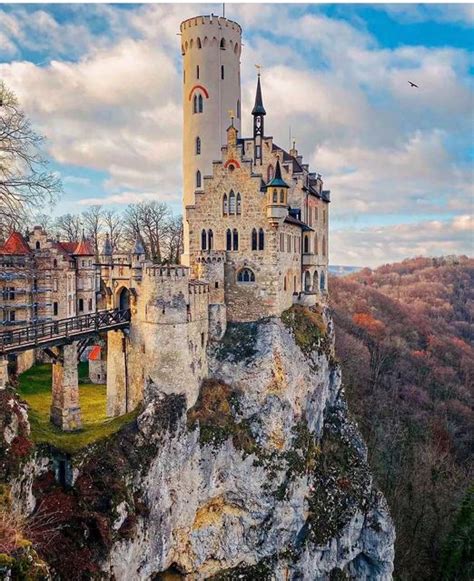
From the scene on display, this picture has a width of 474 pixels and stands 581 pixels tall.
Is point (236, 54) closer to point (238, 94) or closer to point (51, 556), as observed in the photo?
point (238, 94)

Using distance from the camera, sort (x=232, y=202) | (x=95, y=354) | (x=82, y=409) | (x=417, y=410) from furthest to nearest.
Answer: (x=417, y=410) → (x=95, y=354) → (x=232, y=202) → (x=82, y=409)

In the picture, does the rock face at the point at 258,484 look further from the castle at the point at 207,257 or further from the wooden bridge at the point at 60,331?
the wooden bridge at the point at 60,331

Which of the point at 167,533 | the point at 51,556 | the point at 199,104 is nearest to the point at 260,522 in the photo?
the point at 167,533

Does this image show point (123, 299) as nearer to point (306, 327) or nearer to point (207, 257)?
point (207, 257)

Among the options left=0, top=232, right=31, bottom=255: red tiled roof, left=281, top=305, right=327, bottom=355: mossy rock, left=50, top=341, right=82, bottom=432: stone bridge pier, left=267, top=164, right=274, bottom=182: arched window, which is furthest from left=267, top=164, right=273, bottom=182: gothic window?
left=0, top=232, right=31, bottom=255: red tiled roof

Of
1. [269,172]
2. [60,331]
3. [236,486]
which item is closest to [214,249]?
[269,172]

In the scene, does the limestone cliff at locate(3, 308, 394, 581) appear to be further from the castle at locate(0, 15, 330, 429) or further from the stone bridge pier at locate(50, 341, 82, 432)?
the stone bridge pier at locate(50, 341, 82, 432)
